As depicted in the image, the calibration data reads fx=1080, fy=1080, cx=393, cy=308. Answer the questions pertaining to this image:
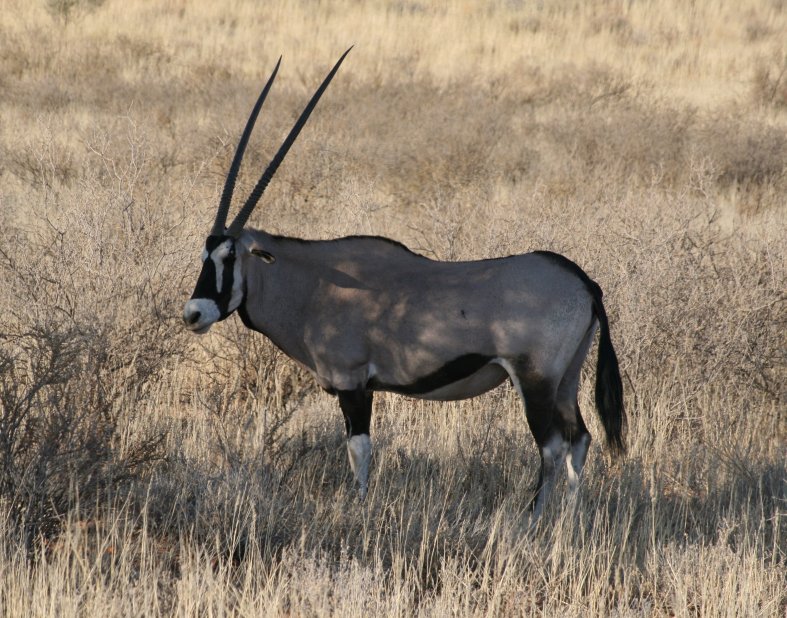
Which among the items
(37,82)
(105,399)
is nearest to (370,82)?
(37,82)

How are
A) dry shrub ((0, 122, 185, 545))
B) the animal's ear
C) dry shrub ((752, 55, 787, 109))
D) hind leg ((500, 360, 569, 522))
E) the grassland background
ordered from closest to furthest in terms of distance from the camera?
the grassland background, dry shrub ((0, 122, 185, 545)), hind leg ((500, 360, 569, 522)), the animal's ear, dry shrub ((752, 55, 787, 109))

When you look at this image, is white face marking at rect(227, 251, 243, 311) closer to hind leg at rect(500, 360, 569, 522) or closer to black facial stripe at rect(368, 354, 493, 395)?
black facial stripe at rect(368, 354, 493, 395)

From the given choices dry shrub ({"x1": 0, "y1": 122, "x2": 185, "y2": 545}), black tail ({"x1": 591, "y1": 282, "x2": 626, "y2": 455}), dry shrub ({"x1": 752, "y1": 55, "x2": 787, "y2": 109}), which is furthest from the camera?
dry shrub ({"x1": 752, "y1": 55, "x2": 787, "y2": 109})

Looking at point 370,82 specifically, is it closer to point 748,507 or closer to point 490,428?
point 490,428

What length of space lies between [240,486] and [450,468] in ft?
3.89

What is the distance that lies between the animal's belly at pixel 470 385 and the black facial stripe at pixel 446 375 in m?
0.01

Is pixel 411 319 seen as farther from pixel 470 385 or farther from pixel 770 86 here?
pixel 770 86

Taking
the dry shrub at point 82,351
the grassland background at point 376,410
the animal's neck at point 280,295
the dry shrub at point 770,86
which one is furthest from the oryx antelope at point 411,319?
the dry shrub at point 770,86

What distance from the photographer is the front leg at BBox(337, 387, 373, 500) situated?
5.02 m

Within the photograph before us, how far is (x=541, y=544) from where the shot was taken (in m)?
4.69

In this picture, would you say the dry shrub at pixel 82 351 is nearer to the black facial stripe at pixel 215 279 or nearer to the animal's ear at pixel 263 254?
the black facial stripe at pixel 215 279

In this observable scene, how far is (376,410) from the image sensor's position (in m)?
6.70

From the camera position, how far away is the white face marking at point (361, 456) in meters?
5.07

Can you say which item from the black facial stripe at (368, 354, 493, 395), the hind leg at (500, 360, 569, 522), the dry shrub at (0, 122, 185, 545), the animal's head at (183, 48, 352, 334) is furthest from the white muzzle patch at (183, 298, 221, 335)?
the hind leg at (500, 360, 569, 522)
